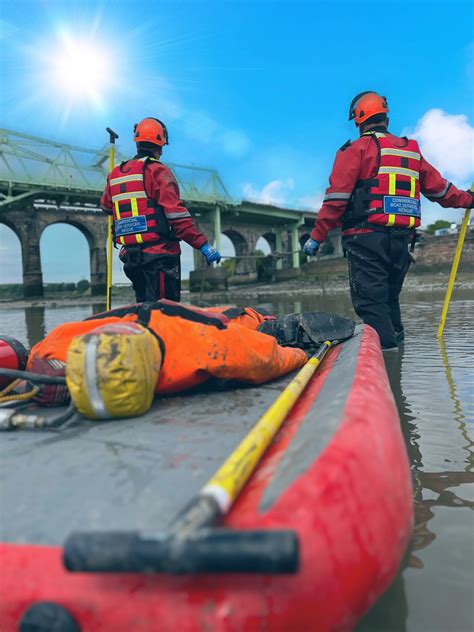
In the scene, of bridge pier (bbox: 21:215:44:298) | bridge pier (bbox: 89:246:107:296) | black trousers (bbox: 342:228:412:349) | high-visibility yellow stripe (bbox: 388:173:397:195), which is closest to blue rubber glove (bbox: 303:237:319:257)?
black trousers (bbox: 342:228:412:349)

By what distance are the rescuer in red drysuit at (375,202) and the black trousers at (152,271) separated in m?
1.33

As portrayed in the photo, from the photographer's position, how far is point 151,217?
3.82m

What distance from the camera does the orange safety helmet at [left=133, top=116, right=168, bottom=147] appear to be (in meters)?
3.83

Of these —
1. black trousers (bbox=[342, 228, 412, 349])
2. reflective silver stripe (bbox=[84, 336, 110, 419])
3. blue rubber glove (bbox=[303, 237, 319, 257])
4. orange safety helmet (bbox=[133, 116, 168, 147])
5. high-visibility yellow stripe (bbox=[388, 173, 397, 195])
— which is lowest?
reflective silver stripe (bbox=[84, 336, 110, 419])

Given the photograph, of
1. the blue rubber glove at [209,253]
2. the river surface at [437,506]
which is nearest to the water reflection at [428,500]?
the river surface at [437,506]

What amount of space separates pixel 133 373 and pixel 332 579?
0.88 m

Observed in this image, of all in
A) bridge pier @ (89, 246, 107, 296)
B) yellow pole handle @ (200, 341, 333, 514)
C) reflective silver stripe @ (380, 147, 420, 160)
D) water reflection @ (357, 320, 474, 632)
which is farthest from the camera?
bridge pier @ (89, 246, 107, 296)

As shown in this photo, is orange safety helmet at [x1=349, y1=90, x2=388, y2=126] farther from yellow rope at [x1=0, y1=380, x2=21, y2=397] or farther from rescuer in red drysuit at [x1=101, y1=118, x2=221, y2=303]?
yellow rope at [x1=0, y1=380, x2=21, y2=397]

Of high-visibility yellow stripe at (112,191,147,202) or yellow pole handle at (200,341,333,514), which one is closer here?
yellow pole handle at (200,341,333,514)

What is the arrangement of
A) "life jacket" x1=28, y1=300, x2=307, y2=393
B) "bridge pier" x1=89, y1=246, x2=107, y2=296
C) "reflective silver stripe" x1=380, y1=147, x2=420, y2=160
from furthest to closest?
"bridge pier" x1=89, y1=246, x2=107, y2=296, "reflective silver stripe" x1=380, y1=147, x2=420, y2=160, "life jacket" x1=28, y1=300, x2=307, y2=393

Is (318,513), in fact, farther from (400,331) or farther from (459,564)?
(400,331)

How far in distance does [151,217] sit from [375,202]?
1934 millimetres

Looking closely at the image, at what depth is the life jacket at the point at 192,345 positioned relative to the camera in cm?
165

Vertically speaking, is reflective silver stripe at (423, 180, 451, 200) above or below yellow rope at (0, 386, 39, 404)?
above
